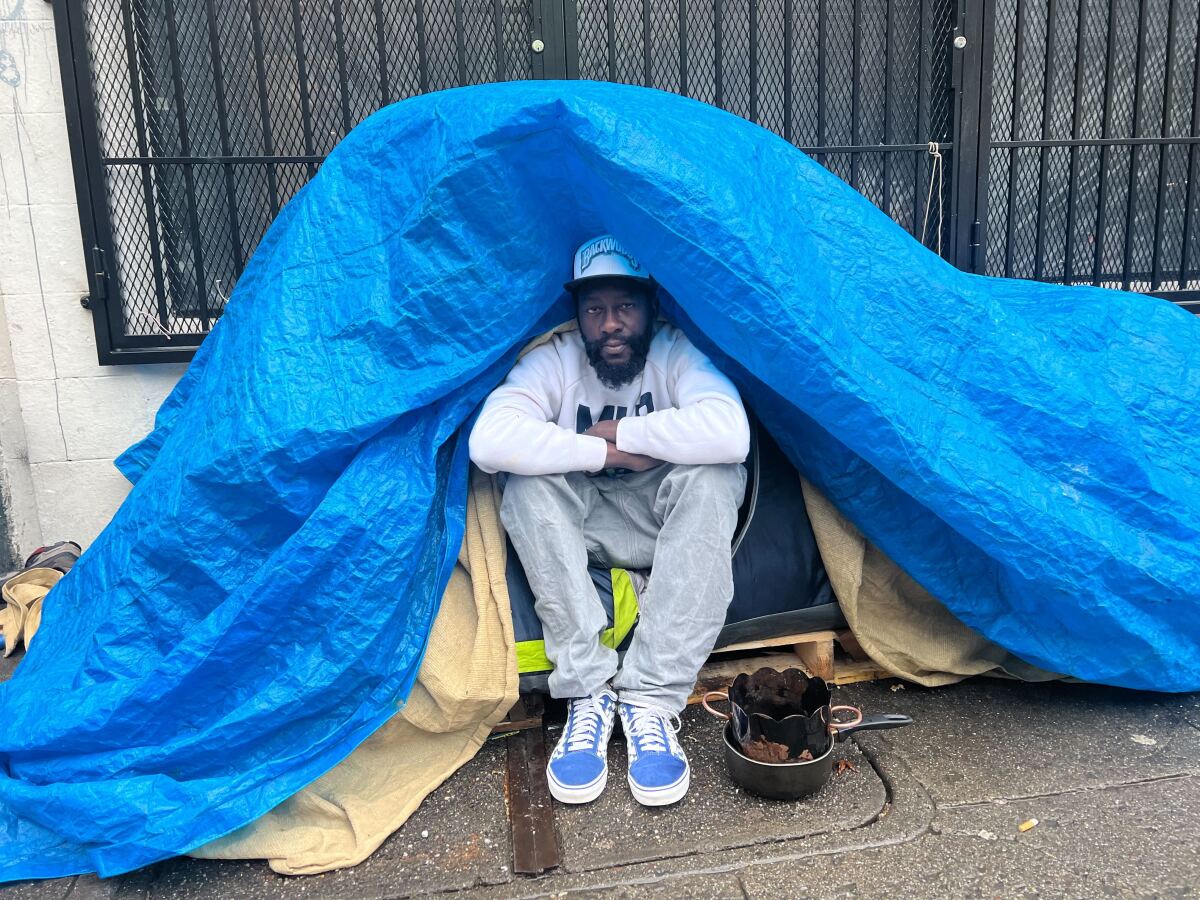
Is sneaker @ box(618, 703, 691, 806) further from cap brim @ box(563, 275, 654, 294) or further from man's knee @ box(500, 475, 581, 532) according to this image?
cap brim @ box(563, 275, 654, 294)

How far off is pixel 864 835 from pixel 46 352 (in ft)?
9.43

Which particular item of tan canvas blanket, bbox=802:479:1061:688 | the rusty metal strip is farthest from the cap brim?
the rusty metal strip

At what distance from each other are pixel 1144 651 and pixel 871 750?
2.06 ft

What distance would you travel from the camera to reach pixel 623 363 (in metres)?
2.23

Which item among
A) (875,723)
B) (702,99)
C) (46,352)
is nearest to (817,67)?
(702,99)

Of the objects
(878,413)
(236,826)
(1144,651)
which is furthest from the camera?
(1144,651)

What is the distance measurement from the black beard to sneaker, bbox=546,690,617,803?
0.75 m

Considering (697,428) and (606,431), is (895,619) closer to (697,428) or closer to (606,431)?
(697,428)

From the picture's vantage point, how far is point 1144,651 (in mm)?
1979

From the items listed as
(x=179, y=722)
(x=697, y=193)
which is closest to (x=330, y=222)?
(x=697, y=193)

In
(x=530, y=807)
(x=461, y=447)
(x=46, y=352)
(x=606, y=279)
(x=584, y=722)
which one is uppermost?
(x=606, y=279)

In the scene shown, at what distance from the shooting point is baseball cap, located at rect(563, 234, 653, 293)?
2.14 meters

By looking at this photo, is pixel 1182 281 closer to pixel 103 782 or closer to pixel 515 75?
pixel 515 75

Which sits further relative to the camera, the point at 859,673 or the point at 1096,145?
the point at 1096,145
